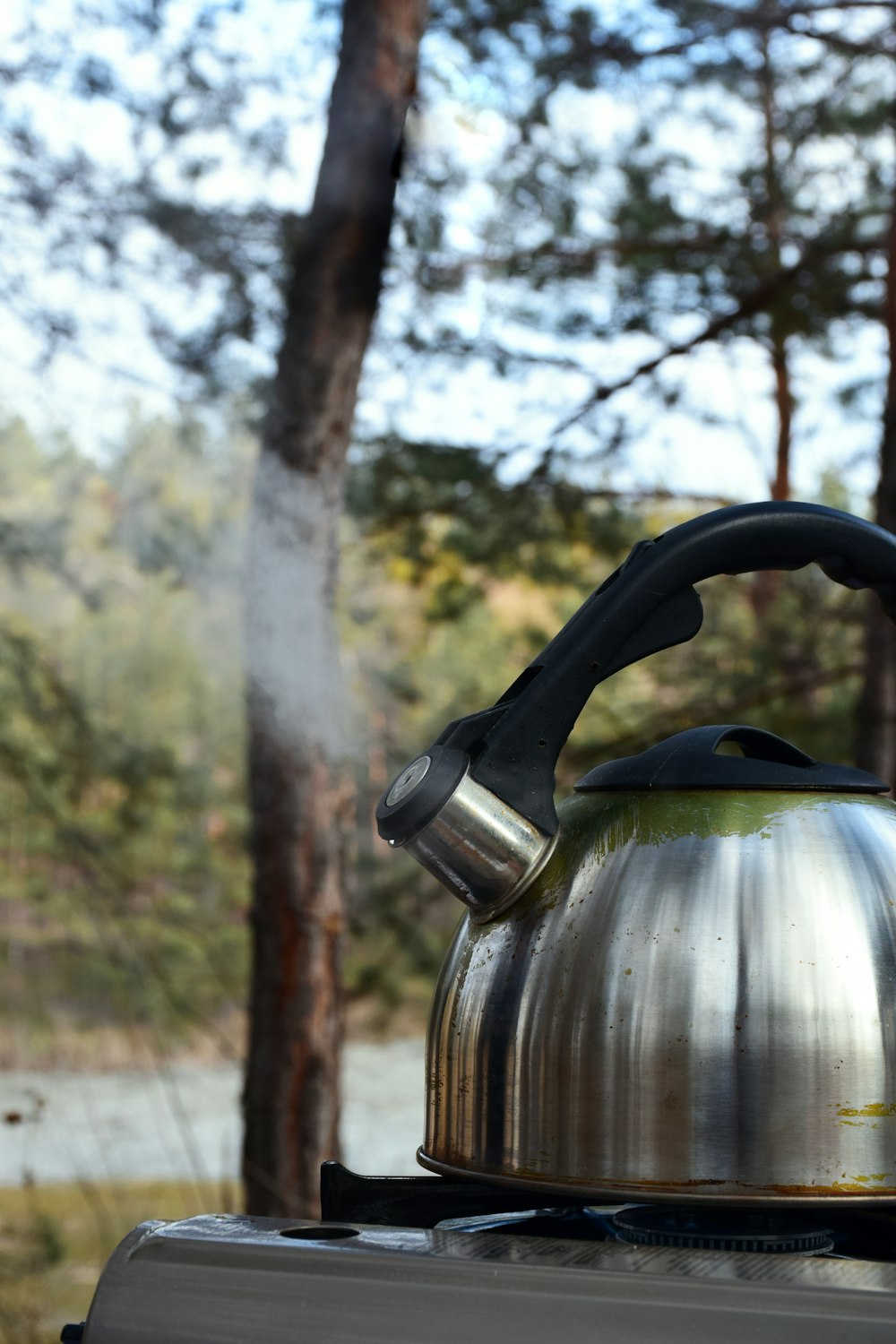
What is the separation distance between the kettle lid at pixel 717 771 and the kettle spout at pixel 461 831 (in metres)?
0.06

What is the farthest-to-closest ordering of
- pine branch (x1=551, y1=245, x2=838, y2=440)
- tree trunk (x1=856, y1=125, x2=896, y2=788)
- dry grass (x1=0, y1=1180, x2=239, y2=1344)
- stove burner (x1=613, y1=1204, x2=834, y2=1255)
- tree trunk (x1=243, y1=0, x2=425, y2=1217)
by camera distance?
1. pine branch (x1=551, y1=245, x2=838, y2=440)
2. dry grass (x1=0, y1=1180, x2=239, y2=1344)
3. tree trunk (x1=856, y1=125, x2=896, y2=788)
4. tree trunk (x1=243, y1=0, x2=425, y2=1217)
5. stove burner (x1=613, y1=1204, x2=834, y2=1255)

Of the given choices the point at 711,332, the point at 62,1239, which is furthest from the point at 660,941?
the point at 62,1239

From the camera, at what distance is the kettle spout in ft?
2.19

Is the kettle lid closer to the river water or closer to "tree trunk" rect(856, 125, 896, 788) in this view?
"tree trunk" rect(856, 125, 896, 788)

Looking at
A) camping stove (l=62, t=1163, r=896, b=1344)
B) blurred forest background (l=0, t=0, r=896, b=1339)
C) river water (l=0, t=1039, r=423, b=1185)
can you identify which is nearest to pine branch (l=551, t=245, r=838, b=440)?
blurred forest background (l=0, t=0, r=896, b=1339)

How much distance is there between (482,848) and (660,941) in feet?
0.34

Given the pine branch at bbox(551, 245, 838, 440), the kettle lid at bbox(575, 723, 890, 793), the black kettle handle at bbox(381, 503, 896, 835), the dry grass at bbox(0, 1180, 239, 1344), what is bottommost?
the dry grass at bbox(0, 1180, 239, 1344)

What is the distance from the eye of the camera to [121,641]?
8.81 metres

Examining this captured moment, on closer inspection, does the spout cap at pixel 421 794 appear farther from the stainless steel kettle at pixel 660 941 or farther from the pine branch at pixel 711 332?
the pine branch at pixel 711 332

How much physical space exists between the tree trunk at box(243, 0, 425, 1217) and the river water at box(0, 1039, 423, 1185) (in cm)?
537

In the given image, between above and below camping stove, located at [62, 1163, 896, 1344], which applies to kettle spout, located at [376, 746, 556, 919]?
above

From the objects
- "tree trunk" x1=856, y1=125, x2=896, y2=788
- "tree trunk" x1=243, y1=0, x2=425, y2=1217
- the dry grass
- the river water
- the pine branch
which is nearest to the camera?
"tree trunk" x1=243, y1=0, x2=425, y2=1217

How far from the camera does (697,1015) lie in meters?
0.62

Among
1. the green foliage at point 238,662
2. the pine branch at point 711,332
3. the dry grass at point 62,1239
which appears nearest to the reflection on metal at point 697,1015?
the dry grass at point 62,1239
